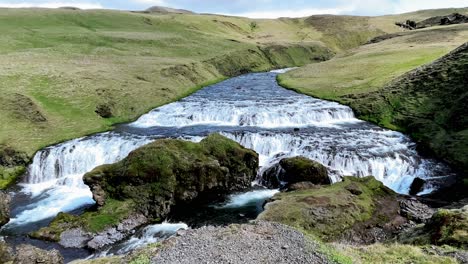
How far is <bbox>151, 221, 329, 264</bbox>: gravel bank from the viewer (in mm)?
18125

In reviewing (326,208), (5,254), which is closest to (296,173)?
(326,208)

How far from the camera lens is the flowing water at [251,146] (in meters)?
40.5

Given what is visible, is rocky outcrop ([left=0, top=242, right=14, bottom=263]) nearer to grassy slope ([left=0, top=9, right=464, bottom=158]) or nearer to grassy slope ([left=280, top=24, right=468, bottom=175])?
grassy slope ([left=0, top=9, right=464, bottom=158])

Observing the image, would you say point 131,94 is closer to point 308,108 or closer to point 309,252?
point 308,108

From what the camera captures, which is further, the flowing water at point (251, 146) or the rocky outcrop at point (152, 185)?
the flowing water at point (251, 146)

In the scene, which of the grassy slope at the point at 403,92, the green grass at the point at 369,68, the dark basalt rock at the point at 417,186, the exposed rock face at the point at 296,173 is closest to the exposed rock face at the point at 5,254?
the exposed rock face at the point at 296,173

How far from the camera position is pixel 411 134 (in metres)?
52.5

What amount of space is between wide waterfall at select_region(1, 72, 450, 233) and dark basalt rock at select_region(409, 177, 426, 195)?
0.62 metres

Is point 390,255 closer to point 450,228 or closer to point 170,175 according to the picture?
point 450,228

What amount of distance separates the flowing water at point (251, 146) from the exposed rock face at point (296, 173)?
6.08 feet

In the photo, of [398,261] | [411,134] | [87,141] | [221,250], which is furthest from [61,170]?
[411,134]

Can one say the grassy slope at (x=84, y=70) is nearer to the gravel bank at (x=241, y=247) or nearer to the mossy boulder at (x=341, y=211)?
the mossy boulder at (x=341, y=211)

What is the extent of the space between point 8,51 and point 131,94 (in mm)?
38921

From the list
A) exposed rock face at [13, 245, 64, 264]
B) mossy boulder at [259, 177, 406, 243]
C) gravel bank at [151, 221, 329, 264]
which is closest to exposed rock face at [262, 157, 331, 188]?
mossy boulder at [259, 177, 406, 243]
